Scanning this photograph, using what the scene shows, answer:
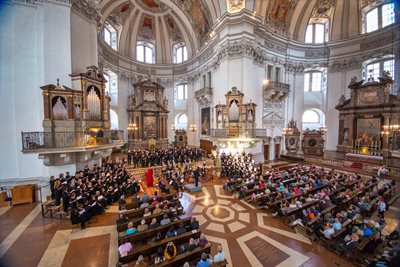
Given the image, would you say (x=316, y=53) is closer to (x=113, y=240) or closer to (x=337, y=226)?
(x=337, y=226)

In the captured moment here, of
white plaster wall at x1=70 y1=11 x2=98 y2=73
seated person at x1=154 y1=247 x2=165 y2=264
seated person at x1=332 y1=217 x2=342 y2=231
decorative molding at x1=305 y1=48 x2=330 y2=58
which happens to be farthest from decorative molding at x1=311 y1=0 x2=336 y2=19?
seated person at x1=154 y1=247 x2=165 y2=264

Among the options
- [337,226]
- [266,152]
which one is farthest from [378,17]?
[337,226]

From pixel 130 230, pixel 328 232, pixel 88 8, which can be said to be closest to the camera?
pixel 130 230

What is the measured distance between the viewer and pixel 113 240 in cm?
545

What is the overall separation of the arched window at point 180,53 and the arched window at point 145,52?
113 inches

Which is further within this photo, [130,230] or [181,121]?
[181,121]

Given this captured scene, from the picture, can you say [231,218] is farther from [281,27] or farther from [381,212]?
[281,27]

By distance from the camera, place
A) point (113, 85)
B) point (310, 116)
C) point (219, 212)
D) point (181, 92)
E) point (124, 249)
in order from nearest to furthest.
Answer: point (124, 249)
point (219, 212)
point (113, 85)
point (310, 116)
point (181, 92)

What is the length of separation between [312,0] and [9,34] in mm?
23915

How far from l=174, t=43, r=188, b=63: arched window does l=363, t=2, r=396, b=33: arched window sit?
1898cm

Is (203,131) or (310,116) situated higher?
(310,116)

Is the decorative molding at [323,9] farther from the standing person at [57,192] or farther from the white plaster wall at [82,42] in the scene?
A: the standing person at [57,192]

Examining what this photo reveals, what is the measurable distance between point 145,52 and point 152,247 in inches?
893

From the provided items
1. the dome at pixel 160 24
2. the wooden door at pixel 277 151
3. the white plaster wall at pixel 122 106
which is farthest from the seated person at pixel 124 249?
the dome at pixel 160 24
